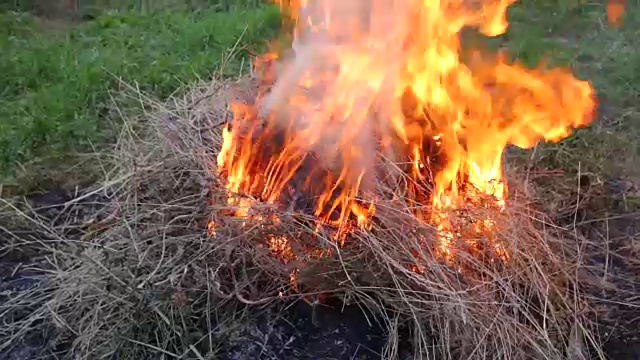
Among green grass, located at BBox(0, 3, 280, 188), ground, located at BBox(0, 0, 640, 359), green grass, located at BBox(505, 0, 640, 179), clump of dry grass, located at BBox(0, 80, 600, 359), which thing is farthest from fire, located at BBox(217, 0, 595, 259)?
green grass, located at BBox(0, 3, 280, 188)

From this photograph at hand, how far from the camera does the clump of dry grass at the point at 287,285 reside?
273cm

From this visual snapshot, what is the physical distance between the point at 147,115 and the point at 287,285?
A: 1321mm

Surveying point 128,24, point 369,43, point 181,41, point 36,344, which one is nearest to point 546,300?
point 369,43

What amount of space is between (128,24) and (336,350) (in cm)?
474

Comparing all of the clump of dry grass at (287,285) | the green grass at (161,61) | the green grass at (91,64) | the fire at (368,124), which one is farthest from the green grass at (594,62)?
the green grass at (91,64)

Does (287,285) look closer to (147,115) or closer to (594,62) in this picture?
(147,115)

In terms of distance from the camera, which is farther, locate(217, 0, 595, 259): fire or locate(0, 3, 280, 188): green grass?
locate(0, 3, 280, 188): green grass

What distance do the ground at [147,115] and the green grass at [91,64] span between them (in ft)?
0.04

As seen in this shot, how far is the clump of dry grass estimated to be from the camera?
107 inches

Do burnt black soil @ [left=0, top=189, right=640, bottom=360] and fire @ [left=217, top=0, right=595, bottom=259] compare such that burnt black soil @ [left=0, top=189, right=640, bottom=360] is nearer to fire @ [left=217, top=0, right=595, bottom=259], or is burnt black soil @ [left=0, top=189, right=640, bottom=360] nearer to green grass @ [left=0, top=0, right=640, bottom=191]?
fire @ [left=217, top=0, right=595, bottom=259]

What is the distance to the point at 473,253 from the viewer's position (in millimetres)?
2961

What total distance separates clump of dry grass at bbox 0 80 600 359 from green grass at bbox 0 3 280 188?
1351 millimetres

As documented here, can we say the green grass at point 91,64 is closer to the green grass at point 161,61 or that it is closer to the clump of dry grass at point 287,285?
the green grass at point 161,61

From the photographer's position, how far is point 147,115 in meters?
3.74
